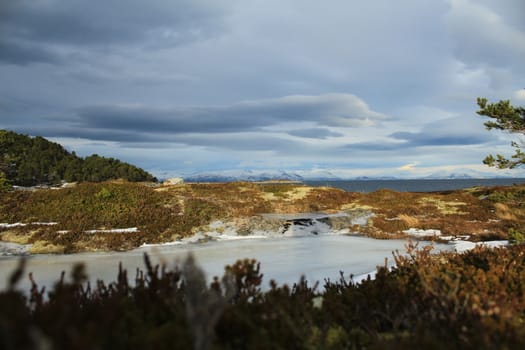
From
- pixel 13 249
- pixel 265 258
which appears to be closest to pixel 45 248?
pixel 13 249

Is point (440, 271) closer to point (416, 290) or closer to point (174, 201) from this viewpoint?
point (416, 290)

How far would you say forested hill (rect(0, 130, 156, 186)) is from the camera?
167 feet

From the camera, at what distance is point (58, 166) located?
5575cm

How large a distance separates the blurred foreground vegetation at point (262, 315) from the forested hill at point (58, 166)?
52.0 m

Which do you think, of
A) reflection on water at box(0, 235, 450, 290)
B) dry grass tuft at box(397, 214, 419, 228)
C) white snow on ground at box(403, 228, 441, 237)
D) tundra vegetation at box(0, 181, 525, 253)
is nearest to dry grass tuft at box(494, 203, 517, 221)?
tundra vegetation at box(0, 181, 525, 253)

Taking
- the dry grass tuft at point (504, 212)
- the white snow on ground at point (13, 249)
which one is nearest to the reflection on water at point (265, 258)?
the white snow on ground at point (13, 249)

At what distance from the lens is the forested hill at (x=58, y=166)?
51.0 meters

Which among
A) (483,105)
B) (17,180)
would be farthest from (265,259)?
(17,180)

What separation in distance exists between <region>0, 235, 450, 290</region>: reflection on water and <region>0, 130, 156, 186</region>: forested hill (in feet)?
144

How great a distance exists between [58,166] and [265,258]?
53.6 metres

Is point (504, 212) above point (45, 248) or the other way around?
above

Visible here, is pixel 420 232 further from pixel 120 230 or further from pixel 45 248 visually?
pixel 45 248

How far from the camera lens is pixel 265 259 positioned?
11.6 meters

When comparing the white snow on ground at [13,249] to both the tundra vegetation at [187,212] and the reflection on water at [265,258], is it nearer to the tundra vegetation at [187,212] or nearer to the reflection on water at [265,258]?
the tundra vegetation at [187,212]
